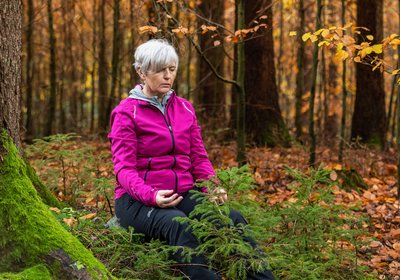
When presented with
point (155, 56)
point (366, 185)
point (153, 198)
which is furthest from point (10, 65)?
point (366, 185)

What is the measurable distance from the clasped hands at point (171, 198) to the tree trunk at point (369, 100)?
7073 millimetres

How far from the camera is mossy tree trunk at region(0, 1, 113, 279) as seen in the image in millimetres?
3230

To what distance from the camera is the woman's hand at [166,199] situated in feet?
12.4

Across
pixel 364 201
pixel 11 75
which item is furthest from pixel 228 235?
pixel 364 201

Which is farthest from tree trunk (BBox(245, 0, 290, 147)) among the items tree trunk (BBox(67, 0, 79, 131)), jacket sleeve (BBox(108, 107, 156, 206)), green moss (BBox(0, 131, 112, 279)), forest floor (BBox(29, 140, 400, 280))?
tree trunk (BBox(67, 0, 79, 131))

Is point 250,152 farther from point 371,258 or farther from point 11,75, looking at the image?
point 11,75

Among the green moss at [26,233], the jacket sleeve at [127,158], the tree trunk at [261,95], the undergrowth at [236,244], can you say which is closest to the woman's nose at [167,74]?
the jacket sleeve at [127,158]

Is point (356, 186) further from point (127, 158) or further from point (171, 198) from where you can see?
point (127, 158)

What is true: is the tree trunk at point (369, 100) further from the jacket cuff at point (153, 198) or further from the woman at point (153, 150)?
the jacket cuff at point (153, 198)

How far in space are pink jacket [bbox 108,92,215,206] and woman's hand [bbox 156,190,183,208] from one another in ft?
0.23

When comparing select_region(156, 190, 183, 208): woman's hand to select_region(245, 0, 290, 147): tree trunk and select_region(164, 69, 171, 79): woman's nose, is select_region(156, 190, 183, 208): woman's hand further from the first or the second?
select_region(245, 0, 290, 147): tree trunk

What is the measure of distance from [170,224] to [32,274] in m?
0.98

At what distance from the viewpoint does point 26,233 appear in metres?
3.32

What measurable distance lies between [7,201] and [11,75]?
39.5 inches
